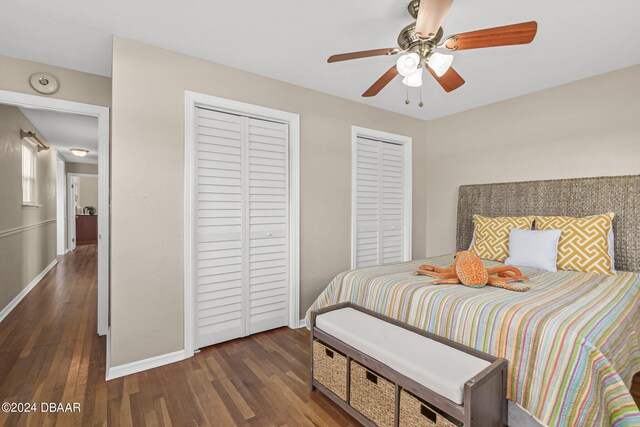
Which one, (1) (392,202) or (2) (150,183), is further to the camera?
(1) (392,202)

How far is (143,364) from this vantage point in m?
2.23

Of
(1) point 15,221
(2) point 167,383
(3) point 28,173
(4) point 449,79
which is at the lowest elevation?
(2) point 167,383

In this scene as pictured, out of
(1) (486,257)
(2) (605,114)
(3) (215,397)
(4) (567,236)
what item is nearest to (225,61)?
(3) (215,397)

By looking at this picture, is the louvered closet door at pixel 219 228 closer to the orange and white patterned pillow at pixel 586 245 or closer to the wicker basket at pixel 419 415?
the wicker basket at pixel 419 415

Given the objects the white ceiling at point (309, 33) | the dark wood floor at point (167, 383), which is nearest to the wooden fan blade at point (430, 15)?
the white ceiling at point (309, 33)

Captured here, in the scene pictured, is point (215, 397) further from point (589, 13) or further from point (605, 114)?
point (605, 114)

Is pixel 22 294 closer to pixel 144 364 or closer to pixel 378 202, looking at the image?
pixel 144 364

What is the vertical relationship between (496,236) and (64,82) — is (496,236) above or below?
below

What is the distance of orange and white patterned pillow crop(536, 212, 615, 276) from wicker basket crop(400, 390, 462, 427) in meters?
1.92

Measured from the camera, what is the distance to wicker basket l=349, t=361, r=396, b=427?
149 cm

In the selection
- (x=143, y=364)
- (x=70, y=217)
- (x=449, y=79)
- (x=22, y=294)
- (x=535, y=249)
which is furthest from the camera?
(x=70, y=217)

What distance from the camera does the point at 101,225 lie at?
107 inches

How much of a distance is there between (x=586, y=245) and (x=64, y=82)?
176 inches

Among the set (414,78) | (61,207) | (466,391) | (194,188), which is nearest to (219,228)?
(194,188)
